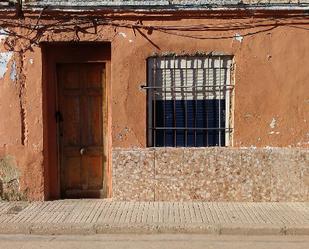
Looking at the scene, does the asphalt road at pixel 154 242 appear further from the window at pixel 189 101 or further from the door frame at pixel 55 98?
the window at pixel 189 101

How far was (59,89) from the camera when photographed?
8.66 meters

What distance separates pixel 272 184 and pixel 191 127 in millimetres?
1655

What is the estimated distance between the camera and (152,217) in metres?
7.36

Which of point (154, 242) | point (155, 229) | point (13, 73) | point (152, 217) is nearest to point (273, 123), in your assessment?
point (152, 217)

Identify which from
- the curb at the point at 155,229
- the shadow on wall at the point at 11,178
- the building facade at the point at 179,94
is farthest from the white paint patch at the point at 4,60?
the curb at the point at 155,229

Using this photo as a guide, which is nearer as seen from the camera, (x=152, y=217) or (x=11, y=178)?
(x=152, y=217)

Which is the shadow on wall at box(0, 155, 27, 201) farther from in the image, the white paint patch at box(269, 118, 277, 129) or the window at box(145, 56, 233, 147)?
the white paint patch at box(269, 118, 277, 129)

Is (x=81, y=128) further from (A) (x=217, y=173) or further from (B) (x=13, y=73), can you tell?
(A) (x=217, y=173)

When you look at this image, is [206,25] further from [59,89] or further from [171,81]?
[59,89]

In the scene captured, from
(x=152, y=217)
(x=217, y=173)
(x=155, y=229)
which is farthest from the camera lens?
(x=217, y=173)

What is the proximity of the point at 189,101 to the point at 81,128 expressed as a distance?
6.43 feet

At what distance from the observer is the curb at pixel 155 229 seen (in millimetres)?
6832

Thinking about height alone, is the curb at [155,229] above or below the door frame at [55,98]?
below

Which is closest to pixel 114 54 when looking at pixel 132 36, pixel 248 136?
pixel 132 36
